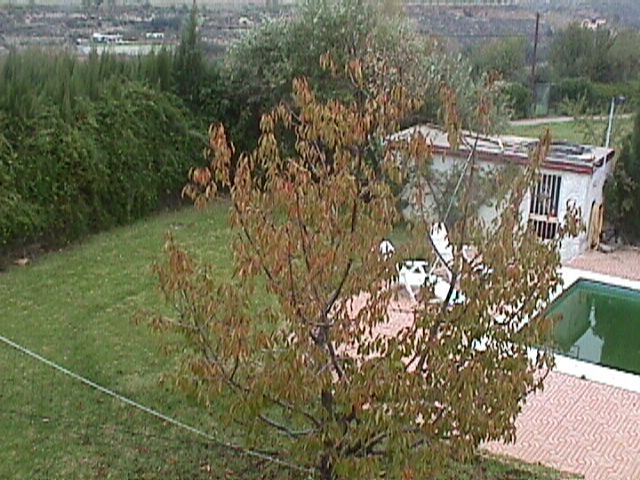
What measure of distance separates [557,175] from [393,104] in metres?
11.0

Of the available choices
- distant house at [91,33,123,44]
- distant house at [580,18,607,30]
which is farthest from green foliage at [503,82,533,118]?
distant house at [91,33,123,44]

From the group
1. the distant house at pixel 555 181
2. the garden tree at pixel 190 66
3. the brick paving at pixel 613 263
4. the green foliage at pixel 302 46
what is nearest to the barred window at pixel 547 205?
the distant house at pixel 555 181

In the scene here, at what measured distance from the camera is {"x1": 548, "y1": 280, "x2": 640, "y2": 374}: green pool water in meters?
12.8

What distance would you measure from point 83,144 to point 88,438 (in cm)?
795

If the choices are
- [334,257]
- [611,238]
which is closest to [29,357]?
[334,257]

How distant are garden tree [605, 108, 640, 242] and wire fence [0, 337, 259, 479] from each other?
37.3 feet

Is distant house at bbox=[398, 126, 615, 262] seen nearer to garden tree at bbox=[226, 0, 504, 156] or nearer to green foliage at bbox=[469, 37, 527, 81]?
garden tree at bbox=[226, 0, 504, 156]

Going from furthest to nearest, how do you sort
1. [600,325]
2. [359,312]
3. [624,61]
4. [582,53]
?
[582,53], [624,61], [600,325], [359,312]

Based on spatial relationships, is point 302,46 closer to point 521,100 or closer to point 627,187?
point 627,187

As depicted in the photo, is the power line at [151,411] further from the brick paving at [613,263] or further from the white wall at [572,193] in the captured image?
the brick paving at [613,263]

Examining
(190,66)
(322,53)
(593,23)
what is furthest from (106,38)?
(593,23)

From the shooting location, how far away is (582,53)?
3888 cm

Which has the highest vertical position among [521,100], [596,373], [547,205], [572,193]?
[572,193]

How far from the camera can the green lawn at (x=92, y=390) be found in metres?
8.23
